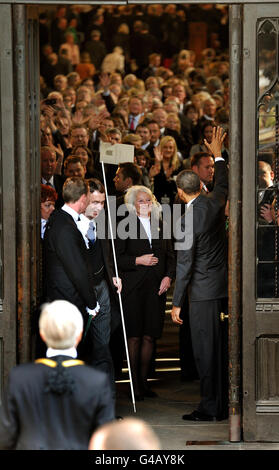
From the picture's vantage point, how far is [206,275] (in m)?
9.48

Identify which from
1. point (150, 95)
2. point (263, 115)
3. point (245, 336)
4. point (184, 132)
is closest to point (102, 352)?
point (245, 336)

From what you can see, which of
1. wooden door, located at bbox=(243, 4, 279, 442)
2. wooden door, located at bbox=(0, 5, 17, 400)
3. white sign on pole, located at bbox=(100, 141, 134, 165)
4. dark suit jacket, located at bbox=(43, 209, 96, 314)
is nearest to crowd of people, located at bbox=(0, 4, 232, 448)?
dark suit jacket, located at bbox=(43, 209, 96, 314)

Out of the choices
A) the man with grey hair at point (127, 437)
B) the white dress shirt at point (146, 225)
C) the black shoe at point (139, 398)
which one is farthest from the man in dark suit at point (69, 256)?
the man with grey hair at point (127, 437)

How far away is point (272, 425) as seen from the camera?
8570 mm

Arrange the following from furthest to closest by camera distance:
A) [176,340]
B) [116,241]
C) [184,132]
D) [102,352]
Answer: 1. [184,132]
2. [176,340]
3. [116,241]
4. [102,352]

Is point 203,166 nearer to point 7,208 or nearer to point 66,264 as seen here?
point 66,264

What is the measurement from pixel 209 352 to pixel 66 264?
5.32 ft

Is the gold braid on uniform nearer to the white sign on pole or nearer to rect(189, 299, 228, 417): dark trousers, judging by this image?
rect(189, 299, 228, 417): dark trousers

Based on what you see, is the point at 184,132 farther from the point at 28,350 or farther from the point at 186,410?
the point at 28,350

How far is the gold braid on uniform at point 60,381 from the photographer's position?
17.8 ft

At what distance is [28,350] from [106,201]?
2.57 m

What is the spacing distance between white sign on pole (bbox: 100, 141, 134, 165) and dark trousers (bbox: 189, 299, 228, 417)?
61.3 inches

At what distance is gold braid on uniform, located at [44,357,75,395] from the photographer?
214 inches

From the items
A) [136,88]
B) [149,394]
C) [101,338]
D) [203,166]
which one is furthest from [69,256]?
[136,88]
